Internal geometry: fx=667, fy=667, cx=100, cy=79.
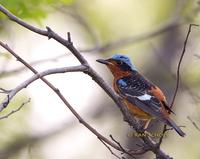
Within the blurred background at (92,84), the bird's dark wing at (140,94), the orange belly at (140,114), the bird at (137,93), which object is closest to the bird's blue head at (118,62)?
the bird at (137,93)

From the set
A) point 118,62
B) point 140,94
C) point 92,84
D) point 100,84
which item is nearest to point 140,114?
point 140,94

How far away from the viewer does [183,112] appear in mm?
11453

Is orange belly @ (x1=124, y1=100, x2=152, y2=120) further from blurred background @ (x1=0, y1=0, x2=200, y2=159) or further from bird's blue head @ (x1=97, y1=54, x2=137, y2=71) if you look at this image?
blurred background @ (x1=0, y1=0, x2=200, y2=159)

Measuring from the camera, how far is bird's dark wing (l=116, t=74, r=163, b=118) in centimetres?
639

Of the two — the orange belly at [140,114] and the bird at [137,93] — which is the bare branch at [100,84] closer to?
the bird at [137,93]

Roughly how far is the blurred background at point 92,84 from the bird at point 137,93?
209 centimetres

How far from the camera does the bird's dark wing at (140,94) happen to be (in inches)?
252

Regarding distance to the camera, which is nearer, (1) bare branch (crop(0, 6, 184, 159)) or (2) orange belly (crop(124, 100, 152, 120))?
(1) bare branch (crop(0, 6, 184, 159))

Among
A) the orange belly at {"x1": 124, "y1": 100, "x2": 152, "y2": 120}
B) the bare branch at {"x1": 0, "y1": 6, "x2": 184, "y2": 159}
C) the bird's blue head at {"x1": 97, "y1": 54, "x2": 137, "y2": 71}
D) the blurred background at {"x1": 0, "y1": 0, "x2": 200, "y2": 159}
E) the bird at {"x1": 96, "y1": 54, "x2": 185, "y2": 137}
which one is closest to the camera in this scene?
the bare branch at {"x1": 0, "y1": 6, "x2": 184, "y2": 159}

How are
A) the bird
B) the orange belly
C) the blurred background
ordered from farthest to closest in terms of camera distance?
the blurred background → the orange belly → the bird

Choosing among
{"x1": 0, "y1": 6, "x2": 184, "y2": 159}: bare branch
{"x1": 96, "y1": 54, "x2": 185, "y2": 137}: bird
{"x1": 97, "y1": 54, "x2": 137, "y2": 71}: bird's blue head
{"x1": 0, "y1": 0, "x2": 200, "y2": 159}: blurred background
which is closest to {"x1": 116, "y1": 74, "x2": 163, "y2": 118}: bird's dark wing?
{"x1": 96, "y1": 54, "x2": 185, "y2": 137}: bird

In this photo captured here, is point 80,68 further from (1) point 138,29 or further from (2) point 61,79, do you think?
(1) point 138,29

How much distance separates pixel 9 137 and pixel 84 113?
162 centimetres

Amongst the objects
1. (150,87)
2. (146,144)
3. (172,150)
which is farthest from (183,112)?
(146,144)
